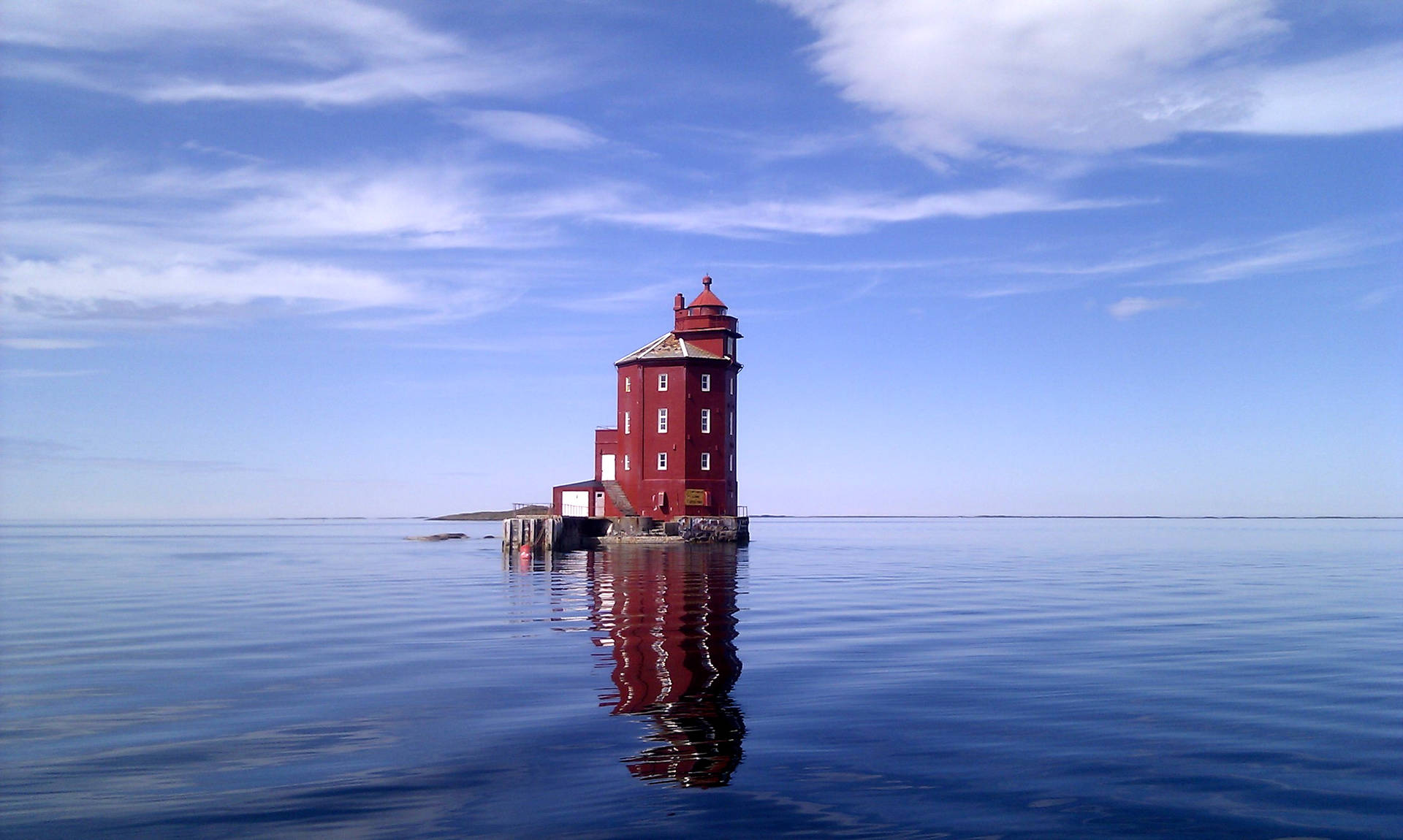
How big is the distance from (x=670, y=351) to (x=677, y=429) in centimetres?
548

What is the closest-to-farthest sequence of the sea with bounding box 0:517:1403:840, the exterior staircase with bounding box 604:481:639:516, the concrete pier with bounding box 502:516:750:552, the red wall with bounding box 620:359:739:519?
the sea with bounding box 0:517:1403:840 → the concrete pier with bounding box 502:516:750:552 → the red wall with bounding box 620:359:739:519 → the exterior staircase with bounding box 604:481:639:516

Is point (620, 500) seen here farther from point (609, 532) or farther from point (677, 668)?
point (677, 668)

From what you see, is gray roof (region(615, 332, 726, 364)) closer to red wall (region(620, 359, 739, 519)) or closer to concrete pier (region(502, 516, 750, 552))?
red wall (region(620, 359, 739, 519))

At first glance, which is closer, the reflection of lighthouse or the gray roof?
the reflection of lighthouse

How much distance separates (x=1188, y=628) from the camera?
21.6 meters

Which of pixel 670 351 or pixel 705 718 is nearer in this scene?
pixel 705 718

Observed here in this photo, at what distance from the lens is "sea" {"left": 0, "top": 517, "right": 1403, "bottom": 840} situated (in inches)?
334

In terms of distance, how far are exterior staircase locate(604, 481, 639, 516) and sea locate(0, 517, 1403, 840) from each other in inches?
1459

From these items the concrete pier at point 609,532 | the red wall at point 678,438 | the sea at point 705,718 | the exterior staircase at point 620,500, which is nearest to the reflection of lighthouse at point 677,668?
the sea at point 705,718

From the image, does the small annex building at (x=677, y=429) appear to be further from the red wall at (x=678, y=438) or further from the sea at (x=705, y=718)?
the sea at (x=705, y=718)

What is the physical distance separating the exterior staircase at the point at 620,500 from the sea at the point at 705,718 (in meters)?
37.1

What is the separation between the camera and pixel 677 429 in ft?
212

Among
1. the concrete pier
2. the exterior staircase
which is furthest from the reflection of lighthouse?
the exterior staircase

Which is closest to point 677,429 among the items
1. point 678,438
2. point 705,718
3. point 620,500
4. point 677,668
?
point 678,438
